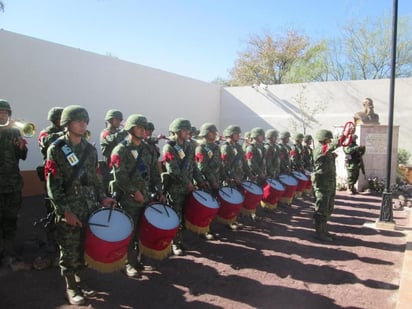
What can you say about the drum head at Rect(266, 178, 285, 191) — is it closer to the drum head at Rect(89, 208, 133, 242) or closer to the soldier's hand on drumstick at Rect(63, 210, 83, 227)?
the drum head at Rect(89, 208, 133, 242)

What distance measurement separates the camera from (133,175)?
4438 millimetres

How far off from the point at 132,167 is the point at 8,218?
1.70 metres

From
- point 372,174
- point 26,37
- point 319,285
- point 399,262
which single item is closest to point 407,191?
point 372,174

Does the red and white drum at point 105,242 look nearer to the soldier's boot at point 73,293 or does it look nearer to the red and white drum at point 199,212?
the soldier's boot at point 73,293

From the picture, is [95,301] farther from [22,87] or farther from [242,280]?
[22,87]

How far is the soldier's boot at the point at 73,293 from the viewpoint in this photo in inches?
146

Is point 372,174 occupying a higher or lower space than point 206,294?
higher

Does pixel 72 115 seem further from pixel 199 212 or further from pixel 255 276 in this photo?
pixel 255 276

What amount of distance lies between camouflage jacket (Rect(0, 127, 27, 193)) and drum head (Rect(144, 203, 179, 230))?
1.73 m

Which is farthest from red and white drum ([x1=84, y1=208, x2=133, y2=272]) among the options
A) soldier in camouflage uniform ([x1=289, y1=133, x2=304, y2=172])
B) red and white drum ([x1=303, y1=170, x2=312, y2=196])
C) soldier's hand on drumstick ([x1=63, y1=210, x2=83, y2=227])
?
soldier in camouflage uniform ([x1=289, y1=133, x2=304, y2=172])

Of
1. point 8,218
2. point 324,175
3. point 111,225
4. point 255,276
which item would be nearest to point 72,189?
point 111,225

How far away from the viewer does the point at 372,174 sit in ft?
39.9

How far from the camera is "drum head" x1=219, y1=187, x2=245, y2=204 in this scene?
5.80 m

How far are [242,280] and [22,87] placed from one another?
24.7ft
